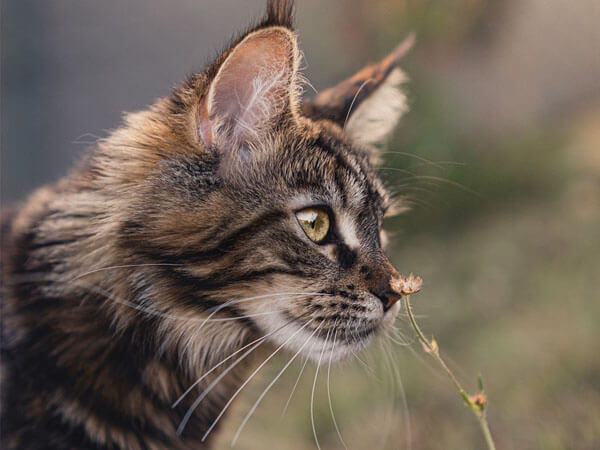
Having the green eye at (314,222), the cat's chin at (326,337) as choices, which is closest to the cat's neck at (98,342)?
the cat's chin at (326,337)

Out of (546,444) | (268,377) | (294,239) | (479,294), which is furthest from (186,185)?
(479,294)

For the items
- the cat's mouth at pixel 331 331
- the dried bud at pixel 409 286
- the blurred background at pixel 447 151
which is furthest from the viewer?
the blurred background at pixel 447 151

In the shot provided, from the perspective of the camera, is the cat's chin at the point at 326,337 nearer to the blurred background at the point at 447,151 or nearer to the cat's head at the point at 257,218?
the cat's head at the point at 257,218

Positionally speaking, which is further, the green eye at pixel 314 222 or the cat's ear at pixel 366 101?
the cat's ear at pixel 366 101

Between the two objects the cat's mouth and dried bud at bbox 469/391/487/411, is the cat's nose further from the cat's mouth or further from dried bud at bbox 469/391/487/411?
dried bud at bbox 469/391/487/411

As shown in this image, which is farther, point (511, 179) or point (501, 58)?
point (511, 179)

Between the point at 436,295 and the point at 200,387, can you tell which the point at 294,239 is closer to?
the point at 200,387

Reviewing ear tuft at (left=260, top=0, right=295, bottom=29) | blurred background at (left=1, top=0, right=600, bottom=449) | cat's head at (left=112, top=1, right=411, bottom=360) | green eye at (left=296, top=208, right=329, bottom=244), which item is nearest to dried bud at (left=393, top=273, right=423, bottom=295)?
cat's head at (left=112, top=1, right=411, bottom=360)
